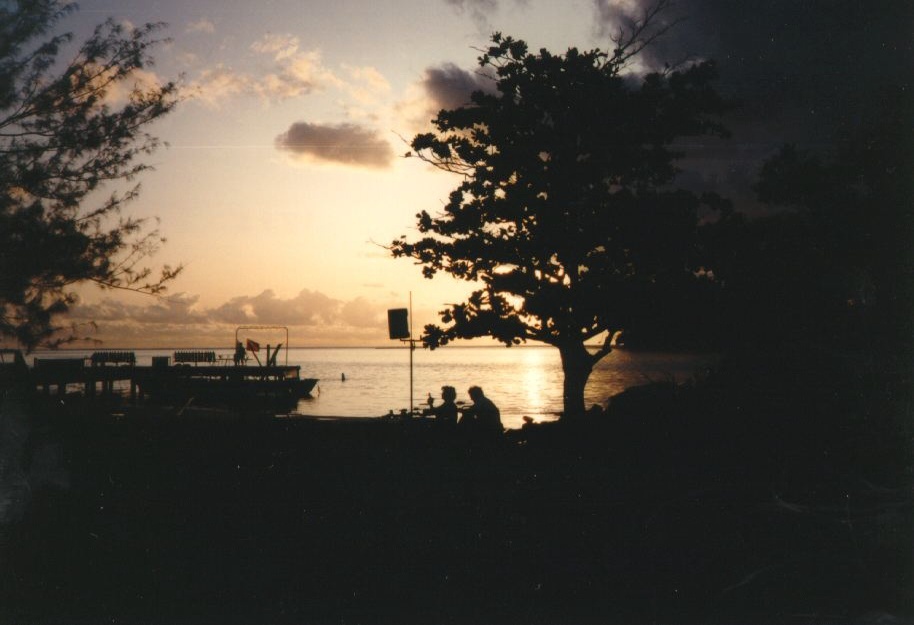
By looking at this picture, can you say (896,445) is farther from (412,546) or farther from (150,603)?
(150,603)

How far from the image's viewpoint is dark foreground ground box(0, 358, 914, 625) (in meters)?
6.34

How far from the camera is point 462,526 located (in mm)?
9000

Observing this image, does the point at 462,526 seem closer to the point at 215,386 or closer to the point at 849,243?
the point at 849,243

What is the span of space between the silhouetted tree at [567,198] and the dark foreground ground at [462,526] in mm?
5490

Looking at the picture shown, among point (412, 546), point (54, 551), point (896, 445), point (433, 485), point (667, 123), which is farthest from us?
point (667, 123)

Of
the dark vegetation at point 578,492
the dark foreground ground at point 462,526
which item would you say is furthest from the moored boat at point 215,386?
the dark foreground ground at point 462,526

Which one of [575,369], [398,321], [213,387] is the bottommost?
[213,387]

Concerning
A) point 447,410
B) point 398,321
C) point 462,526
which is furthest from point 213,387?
point 462,526

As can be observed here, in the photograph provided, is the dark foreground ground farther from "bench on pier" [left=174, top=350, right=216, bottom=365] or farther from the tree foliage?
"bench on pier" [left=174, top=350, right=216, bottom=365]

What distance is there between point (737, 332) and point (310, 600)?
13.1 meters

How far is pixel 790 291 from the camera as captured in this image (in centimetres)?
1485

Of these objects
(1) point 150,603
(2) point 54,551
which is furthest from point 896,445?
(2) point 54,551

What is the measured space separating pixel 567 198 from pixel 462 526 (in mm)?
11489

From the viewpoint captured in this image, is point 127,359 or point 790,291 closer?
point 790,291
